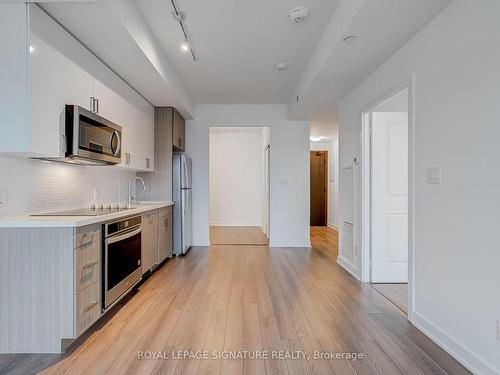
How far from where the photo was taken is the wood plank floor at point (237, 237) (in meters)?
5.98

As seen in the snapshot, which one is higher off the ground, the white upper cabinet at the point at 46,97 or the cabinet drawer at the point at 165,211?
the white upper cabinet at the point at 46,97

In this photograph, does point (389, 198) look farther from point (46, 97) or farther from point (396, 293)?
point (46, 97)

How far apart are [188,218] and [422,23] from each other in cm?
405

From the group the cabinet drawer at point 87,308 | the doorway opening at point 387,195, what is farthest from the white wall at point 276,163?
the cabinet drawer at point 87,308

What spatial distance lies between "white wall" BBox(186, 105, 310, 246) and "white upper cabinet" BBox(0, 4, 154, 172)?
9.17 feet

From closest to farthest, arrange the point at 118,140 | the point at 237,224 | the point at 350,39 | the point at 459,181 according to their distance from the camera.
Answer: the point at 459,181 → the point at 350,39 → the point at 118,140 → the point at 237,224

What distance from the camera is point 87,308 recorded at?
2135 mm

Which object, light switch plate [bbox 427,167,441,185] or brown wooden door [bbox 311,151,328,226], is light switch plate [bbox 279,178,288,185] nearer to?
light switch plate [bbox 427,167,441,185]

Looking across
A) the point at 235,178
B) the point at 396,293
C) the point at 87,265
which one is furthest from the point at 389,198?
the point at 235,178

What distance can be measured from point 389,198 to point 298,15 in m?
2.19

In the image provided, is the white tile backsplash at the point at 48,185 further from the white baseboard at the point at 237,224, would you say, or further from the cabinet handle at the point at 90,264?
the white baseboard at the point at 237,224

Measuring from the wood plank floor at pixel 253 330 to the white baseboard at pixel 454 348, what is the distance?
45mm

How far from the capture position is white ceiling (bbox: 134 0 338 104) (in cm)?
257

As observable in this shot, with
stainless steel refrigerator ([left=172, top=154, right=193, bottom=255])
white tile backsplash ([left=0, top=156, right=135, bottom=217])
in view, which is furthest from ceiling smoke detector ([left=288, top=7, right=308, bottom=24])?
stainless steel refrigerator ([left=172, top=154, right=193, bottom=255])
